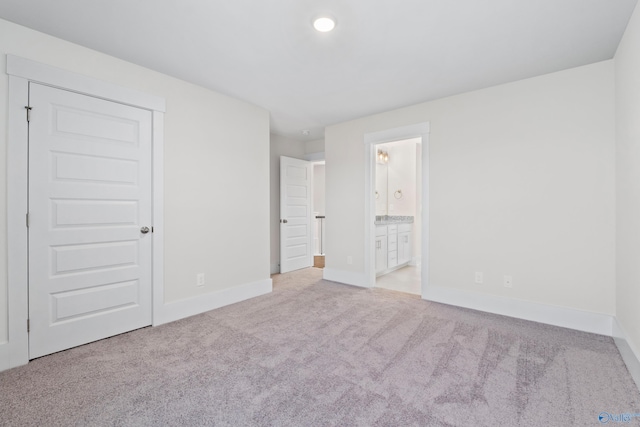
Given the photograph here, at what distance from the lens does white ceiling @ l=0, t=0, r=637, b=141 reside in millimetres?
1871

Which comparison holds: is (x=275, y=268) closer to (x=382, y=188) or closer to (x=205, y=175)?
(x=205, y=175)

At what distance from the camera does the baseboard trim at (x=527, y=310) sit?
2539 mm

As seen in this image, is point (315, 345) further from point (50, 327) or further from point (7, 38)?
point (7, 38)

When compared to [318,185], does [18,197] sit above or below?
below

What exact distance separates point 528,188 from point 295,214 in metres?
3.51

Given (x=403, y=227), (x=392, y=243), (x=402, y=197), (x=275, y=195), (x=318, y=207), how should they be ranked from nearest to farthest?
(x=392, y=243) < (x=275, y=195) < (x=403, y=227) < (x=402, y=197) < (x=318, y=207)

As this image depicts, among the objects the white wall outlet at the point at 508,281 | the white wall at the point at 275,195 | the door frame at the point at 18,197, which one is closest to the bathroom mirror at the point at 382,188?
the white wall at the point at 275,195

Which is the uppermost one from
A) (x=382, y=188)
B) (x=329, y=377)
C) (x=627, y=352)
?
(x=382, y=188)

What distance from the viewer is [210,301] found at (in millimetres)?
3193

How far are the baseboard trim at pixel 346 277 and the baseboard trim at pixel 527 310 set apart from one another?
36.9 inches

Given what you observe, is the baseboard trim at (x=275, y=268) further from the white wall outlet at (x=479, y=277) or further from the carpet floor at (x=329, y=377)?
the white wall outlet at (x=479, y=277)

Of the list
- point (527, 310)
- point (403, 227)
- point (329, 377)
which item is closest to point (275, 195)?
point (403, 227)

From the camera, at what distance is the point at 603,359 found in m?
2.09

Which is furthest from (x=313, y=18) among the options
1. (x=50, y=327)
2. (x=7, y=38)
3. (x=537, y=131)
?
(x=50, y=327)
